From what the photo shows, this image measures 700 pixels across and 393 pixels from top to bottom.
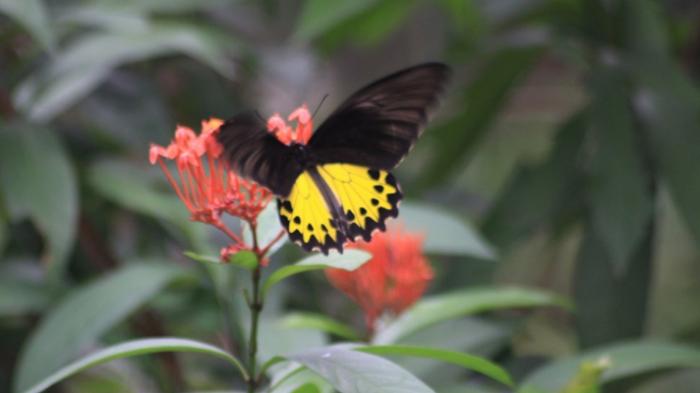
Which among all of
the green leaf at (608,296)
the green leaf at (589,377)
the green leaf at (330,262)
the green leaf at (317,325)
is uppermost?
the green leaf at (330,262)

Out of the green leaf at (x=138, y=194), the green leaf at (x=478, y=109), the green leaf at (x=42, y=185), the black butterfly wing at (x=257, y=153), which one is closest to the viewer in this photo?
the black butterfly wing at (x=257, y=153)

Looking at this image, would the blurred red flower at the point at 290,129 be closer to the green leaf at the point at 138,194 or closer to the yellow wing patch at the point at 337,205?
the yellow wing patch at the point at 337,205

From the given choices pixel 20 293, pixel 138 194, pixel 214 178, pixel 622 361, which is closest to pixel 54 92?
pixel 138 194

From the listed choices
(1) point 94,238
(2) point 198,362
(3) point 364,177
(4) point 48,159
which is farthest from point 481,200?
(3) point 364,177

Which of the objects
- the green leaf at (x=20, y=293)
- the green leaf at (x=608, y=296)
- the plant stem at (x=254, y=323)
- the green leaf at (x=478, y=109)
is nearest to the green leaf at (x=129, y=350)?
the plant stem at (x=254, y=323)

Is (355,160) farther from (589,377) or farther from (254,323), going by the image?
(589,377)

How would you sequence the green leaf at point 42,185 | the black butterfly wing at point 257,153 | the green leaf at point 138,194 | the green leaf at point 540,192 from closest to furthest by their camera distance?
the black butterfly wing at point 257,153
the green leaf at point 42,185
the green leaf at point 138,194
the green leaf at point 540,192

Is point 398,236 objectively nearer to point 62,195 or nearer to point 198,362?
point 62,195
